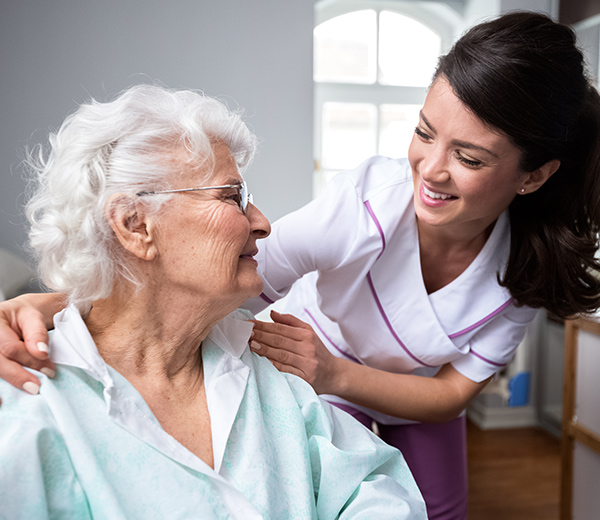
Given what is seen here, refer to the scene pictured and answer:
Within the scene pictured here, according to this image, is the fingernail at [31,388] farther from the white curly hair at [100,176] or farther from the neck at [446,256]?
the neck at [446,256]

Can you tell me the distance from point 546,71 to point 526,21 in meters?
0.12

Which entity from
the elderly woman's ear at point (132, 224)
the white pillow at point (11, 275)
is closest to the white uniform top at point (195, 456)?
the elderly woman's ear at point (132, 224)

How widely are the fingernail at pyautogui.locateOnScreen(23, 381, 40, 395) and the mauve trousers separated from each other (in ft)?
3.08

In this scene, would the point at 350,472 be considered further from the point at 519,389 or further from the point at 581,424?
the point at 519,389

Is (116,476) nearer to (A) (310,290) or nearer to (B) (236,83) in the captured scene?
(A) (310,290)

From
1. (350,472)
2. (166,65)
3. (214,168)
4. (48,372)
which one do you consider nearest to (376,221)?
(214,168)

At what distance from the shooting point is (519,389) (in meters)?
3.46

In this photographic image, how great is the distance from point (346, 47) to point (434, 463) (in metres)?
2.69

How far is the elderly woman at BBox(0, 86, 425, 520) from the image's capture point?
0.87m

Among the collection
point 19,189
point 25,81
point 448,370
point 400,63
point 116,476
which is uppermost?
point 400,63

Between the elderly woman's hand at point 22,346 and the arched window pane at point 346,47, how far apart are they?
2.90m

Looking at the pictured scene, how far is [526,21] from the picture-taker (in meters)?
1.16

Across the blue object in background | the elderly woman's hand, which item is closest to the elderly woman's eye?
the elderly woman's hand

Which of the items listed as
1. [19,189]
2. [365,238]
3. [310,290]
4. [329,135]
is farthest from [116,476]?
[329,135]
